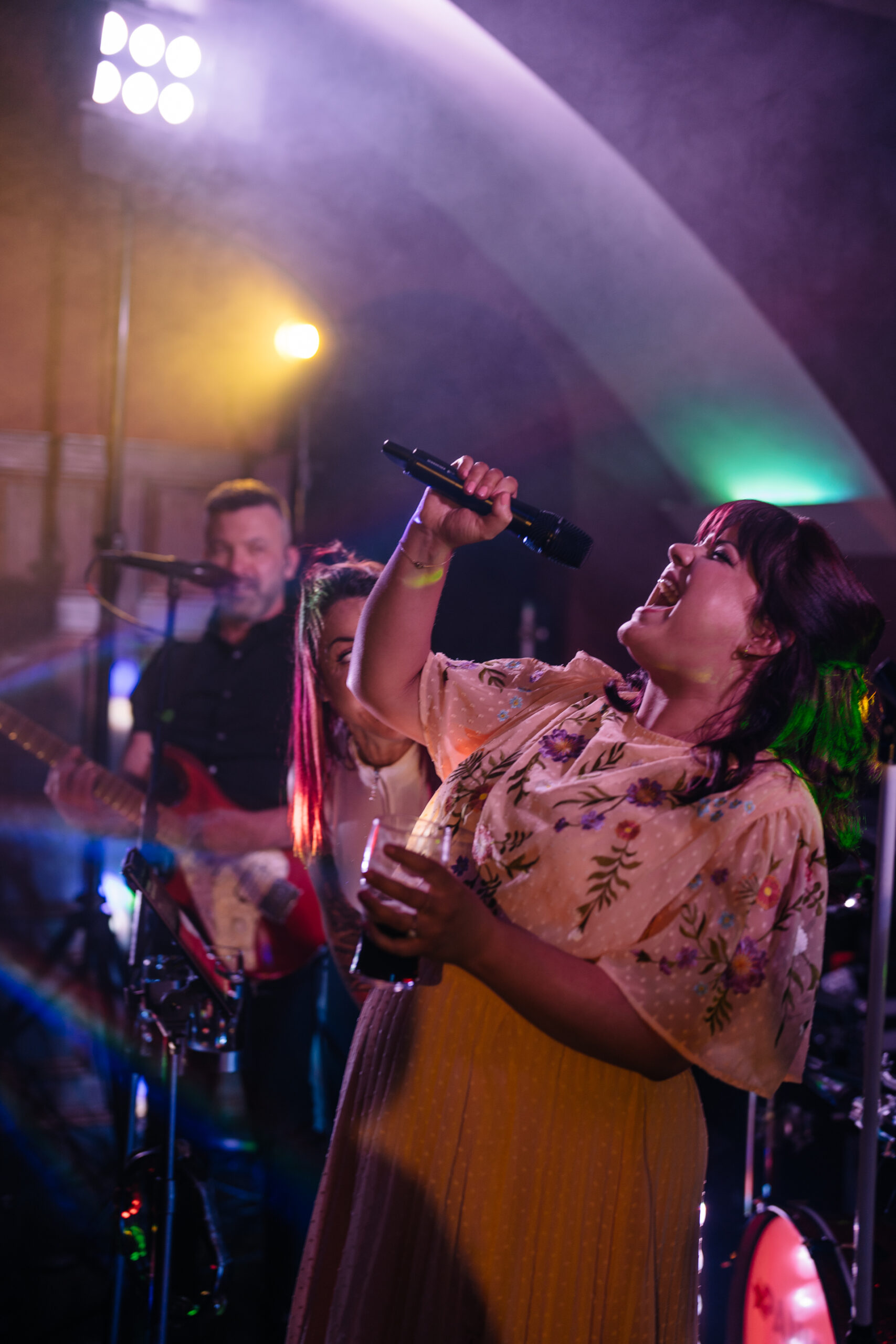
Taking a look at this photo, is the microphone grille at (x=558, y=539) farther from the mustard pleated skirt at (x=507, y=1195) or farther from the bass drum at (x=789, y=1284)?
the bass drum at (x=789, y=1284)

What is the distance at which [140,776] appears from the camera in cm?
292

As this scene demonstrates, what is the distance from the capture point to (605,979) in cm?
90

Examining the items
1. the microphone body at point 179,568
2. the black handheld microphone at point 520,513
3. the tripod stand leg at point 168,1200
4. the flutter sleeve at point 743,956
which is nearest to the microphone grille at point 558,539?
the black handheld microphone at point 520,513

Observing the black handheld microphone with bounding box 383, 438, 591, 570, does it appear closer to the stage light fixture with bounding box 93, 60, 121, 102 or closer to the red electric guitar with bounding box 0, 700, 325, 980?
the red electric guitar with bounding box 0, 700, 325, 980

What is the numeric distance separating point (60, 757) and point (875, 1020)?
7.69ft

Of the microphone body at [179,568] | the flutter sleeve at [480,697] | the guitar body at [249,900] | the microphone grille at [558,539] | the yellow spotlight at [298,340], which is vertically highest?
the yellow spotlight at [298,340]

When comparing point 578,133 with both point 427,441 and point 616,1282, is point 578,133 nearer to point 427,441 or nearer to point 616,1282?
point 427,441

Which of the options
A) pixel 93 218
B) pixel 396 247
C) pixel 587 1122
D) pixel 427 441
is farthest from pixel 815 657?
pixel 93 218

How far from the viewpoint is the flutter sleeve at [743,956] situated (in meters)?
0.90

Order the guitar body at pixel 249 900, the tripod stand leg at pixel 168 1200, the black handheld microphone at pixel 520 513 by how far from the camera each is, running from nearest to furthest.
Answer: the black handheld microphone at pixel 520 513 → the tripod stand leg at pixel 168 1200 → the guitar body at pixel 249 900

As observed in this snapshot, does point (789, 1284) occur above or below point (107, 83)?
below

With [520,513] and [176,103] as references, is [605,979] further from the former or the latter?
[176,103]

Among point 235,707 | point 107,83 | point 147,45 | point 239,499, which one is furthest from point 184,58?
point 235,707

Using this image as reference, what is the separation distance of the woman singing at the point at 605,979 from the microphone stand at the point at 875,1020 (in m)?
0.50
